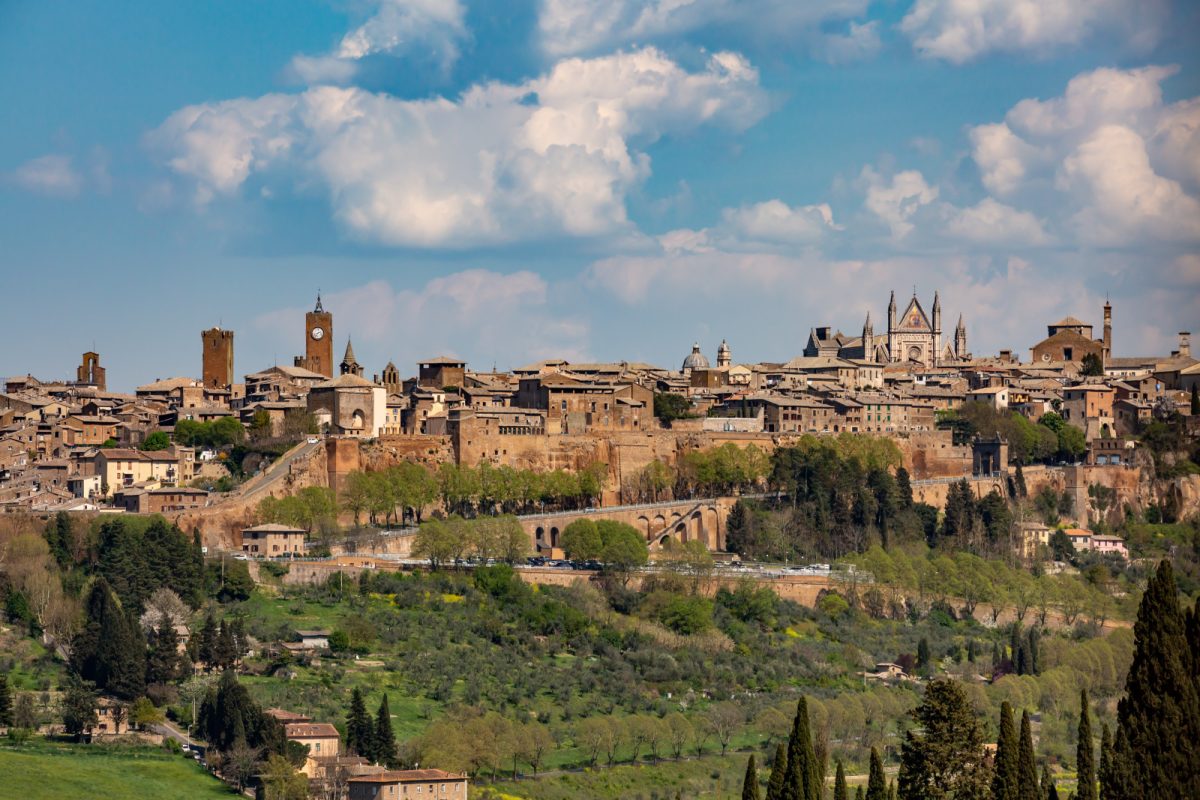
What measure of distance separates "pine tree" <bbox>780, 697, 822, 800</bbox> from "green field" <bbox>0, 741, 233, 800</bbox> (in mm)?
16580

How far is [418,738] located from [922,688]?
20.3m

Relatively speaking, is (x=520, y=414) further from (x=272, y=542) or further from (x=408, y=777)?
(x=408, y=777)

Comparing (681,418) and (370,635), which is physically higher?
(681,418)

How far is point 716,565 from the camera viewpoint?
91438 millimetres

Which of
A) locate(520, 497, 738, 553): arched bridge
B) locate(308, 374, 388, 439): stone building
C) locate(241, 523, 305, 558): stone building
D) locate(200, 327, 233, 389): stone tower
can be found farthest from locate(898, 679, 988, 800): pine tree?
locate(200, 327, 233, 389): stone tower

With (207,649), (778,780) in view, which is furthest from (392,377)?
(778,780)

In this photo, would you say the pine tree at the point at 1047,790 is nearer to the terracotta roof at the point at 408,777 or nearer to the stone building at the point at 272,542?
the terracotta roof at the point at 408,777

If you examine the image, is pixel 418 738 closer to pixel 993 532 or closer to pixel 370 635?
pixel 370 635

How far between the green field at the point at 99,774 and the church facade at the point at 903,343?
76.3m

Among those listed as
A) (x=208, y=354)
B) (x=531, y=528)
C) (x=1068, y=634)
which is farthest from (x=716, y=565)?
(x=208, y=354)

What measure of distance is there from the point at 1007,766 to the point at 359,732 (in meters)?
21.4

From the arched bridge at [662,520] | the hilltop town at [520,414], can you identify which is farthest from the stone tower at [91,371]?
the arched bridge at [662,520]

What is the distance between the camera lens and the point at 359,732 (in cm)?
6706

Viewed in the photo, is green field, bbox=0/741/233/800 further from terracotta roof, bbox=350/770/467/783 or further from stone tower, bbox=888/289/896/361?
stone tower, bbox=888/289/896/361
